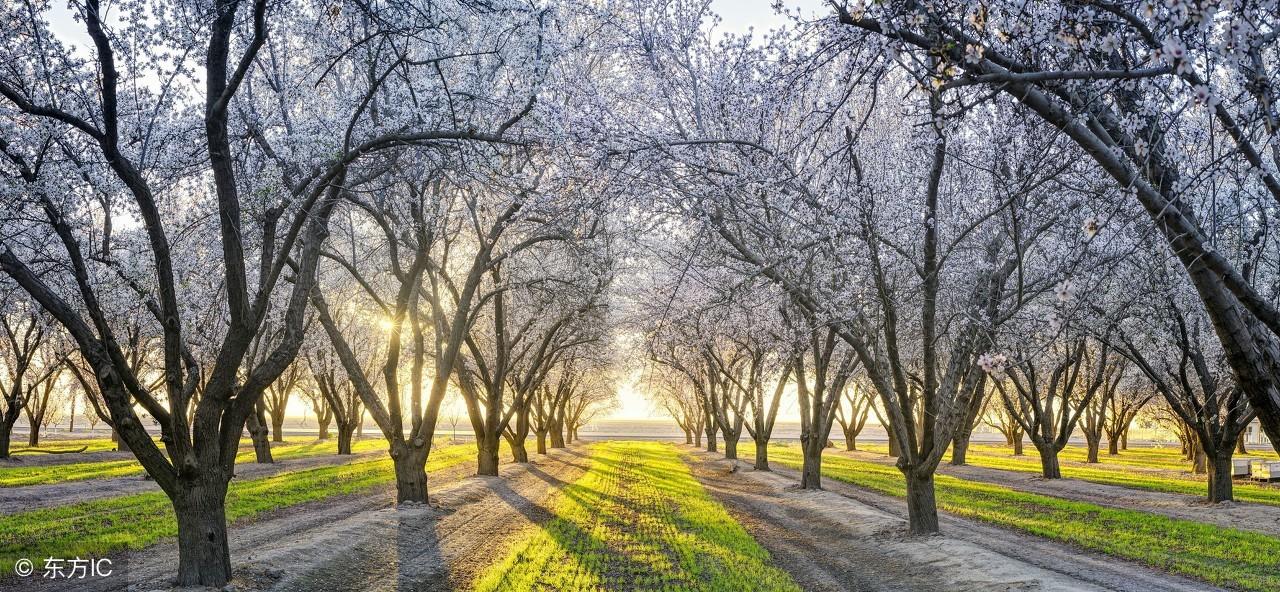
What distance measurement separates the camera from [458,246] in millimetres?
27875

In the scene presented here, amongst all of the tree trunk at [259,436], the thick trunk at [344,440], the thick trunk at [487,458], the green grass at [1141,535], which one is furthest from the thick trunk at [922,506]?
the thick trunk at [344,440]

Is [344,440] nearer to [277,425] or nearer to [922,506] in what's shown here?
[277,425]

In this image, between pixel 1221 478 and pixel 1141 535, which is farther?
pixel 1221 478

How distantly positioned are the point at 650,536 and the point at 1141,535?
1035cm

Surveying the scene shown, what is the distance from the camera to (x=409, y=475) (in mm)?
19891

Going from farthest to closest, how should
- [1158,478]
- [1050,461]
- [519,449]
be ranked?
[519,449] < [1158,478] < [1050,461]

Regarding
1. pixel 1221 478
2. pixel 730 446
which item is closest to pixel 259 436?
pixel 730 446

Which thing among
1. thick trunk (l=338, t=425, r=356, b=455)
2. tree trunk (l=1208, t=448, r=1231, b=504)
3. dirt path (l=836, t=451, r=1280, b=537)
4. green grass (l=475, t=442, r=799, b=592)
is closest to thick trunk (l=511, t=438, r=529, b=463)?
thick trunk (l=338, t=425, r=356, b=455)

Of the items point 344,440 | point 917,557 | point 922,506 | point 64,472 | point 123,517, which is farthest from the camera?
point 344,440

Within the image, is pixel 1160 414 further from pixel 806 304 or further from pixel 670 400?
pixel 806 304

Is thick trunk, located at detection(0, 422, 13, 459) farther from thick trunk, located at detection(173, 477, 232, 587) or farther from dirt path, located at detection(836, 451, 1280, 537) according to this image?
dirt path, located at detection(836, 451, 1280, 537)

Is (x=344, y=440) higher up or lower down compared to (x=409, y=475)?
lower down

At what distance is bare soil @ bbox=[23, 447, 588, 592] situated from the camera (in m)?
11.3

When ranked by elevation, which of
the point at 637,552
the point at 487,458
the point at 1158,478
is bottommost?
the point at 1158,478
